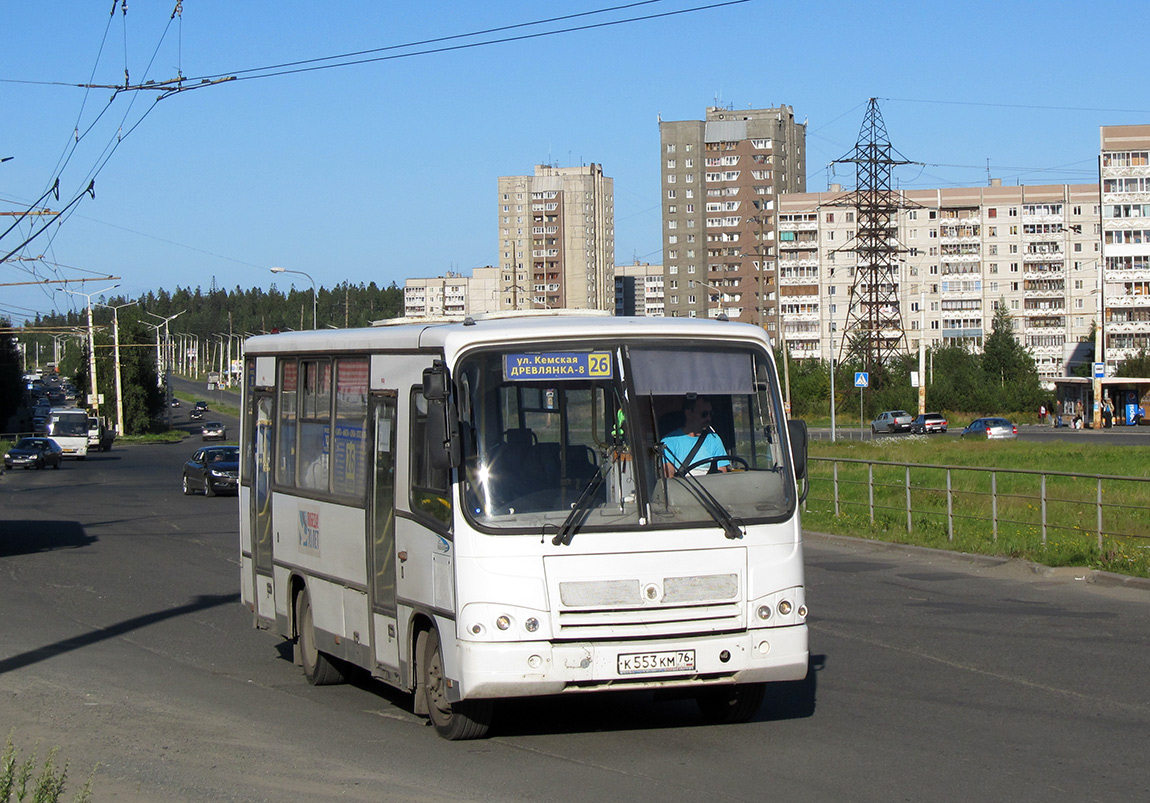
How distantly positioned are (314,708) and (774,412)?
3750mm

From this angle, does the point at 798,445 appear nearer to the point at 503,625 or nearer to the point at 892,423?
the point at 503,625

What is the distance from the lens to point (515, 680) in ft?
23.9

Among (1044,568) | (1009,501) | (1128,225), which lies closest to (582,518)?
(1044,568)

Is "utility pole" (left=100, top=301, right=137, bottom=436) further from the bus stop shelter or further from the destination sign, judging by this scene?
the destination sign

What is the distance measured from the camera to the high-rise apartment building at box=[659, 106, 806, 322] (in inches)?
5901

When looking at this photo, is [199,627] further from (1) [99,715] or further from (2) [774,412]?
(2) [774,412]

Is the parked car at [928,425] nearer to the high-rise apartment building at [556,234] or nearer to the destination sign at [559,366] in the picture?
the destination sign at [559,366]

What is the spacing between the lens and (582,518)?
7410 millimetres

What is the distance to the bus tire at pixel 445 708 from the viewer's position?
7730mm

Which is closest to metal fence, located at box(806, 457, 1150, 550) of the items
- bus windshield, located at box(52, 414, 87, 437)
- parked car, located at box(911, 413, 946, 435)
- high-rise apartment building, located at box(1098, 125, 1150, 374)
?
parked car, located at box(911, 413, 946, 435)

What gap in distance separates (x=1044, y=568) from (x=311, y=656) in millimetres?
9887

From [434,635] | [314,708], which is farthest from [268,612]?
[434,635]

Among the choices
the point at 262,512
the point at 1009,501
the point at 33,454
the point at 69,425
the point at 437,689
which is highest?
the point at 262,512

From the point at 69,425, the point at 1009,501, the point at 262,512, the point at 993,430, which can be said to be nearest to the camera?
the point at 262,512
